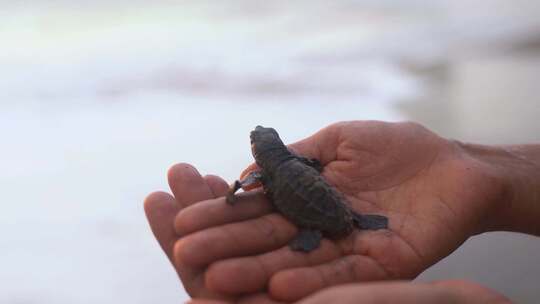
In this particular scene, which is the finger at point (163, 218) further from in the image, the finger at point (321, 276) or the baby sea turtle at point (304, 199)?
the finger at point (321, 276)

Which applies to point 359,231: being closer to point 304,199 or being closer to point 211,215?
point 304,199

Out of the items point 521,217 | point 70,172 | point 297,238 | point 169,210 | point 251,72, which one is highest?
point 251,72

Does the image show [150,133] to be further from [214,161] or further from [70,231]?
[70,231]

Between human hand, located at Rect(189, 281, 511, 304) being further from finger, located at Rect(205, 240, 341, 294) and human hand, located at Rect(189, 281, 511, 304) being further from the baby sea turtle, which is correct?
the baby sea turtle

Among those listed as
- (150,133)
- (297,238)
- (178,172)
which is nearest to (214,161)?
(150,133)

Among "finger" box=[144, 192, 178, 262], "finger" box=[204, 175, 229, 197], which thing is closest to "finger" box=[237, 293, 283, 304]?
"finger" box=[144, 192, 178, 262]
